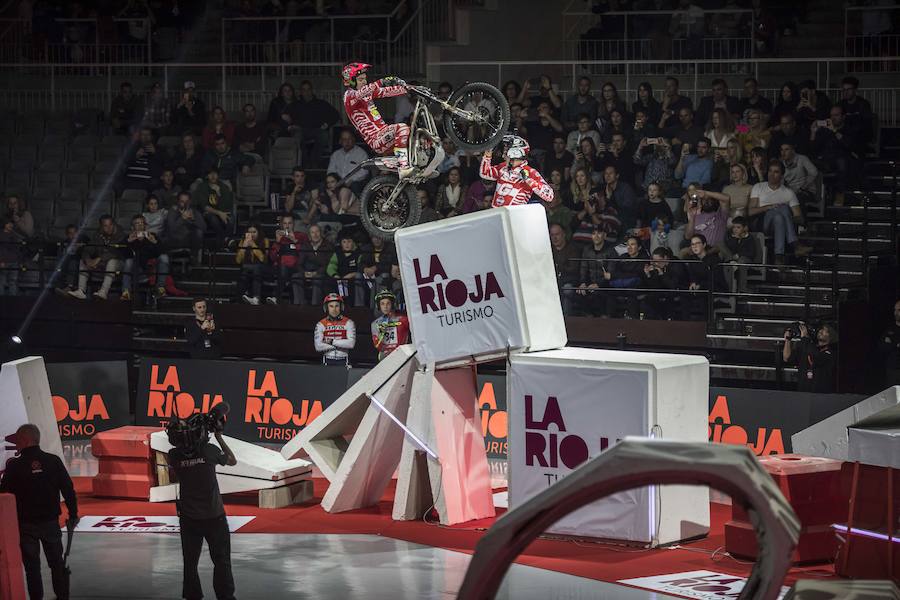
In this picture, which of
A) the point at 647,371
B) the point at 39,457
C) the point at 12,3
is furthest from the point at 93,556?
the point at 12,3

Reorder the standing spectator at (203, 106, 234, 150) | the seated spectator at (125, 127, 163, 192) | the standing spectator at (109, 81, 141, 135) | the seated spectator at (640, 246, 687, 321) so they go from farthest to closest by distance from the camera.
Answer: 1. the standing spectator at (109, 81, 141, 135)
2. the seated spectator at (125, 127, 163, 192)
3. the standing spectator at (203, 106, 234, 150)
4. the seated spectator at (640, 246, 687, 321)

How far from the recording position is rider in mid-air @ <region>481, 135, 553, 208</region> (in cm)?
1402

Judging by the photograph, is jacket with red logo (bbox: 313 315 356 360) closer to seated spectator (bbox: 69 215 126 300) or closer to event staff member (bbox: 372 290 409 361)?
event staff member (bbox: 372 290 409 361)

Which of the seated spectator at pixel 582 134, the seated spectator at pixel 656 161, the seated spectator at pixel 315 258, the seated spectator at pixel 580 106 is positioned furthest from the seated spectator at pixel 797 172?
the seated spectator at pixel 315 258

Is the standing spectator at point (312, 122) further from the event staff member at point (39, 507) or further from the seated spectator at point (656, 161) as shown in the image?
the event staff member at point (39, 507)

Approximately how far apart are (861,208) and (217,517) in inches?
505

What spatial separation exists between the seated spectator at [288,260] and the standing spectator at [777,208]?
6.85 metres

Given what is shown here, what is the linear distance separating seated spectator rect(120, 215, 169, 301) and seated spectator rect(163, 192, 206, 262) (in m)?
0.23

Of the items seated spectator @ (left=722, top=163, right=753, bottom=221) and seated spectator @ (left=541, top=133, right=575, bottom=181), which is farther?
seated spectator @ (left=541, top=133, right=575, bottom=181)

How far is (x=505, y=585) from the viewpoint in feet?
38.1

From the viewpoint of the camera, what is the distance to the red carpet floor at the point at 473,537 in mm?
12164

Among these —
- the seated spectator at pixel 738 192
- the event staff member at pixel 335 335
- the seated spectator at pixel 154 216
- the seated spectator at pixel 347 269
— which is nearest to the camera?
the event staff member at pixel 335 335

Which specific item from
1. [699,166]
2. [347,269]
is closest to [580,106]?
[699,166]

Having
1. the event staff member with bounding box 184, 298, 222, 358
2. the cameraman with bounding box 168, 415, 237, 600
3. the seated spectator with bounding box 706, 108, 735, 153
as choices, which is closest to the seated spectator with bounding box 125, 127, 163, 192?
the event staff member with bounding box 184, 298, 222, 358
